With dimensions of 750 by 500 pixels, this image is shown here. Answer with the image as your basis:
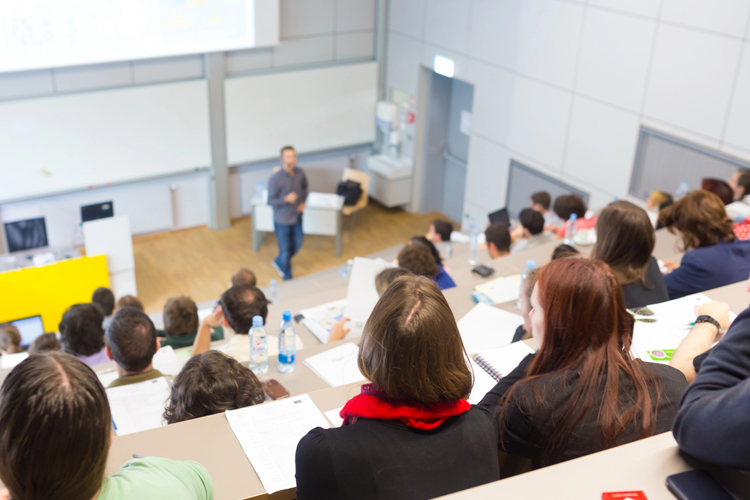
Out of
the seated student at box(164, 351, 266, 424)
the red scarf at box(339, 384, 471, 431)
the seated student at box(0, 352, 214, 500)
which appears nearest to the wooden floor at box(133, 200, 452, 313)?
the seated student at box(164, 351, 266, 424)

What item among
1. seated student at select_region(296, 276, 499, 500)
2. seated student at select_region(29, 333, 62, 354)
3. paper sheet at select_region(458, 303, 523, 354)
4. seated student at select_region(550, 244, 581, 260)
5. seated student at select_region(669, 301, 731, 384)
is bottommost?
seated student at select_region(29, 333, 62, 354)

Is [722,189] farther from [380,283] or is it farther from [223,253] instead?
[223,253]

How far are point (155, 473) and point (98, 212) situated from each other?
231 inches

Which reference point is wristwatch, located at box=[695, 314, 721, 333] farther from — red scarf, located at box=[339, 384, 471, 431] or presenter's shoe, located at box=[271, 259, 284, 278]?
presenter's shoe, located at box=[271, 259, 284, 278]

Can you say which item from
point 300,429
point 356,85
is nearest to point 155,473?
point 300,429

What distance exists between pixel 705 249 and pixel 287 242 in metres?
5.10

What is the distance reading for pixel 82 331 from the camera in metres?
3.89

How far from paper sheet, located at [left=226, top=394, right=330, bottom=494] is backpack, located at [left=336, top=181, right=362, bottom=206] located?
6.35 meters

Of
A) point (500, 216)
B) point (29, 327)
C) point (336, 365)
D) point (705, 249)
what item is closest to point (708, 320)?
point (705, 249)

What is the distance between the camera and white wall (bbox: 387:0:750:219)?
Answer: 536 cm

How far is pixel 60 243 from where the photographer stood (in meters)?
7.74

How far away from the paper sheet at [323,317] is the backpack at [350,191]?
3.98 m

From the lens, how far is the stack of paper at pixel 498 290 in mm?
3809

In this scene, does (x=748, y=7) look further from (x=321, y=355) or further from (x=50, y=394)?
(x=50, y=394)
